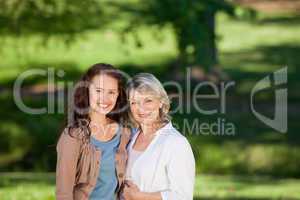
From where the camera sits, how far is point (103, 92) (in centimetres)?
460

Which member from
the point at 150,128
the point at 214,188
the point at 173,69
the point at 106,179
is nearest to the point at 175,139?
the point at 150,128

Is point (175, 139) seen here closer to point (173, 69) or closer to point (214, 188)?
point (214, 188)

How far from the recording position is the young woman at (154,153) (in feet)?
14.1

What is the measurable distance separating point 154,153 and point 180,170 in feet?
0.62

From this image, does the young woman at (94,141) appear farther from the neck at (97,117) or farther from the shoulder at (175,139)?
the shoulder at (175,139)

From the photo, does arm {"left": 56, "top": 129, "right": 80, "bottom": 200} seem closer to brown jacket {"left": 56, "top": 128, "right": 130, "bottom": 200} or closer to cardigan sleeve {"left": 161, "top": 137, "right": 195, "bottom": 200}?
brown jacket {"left": 56, "top": 128, "right": 130, "bottom": 200}

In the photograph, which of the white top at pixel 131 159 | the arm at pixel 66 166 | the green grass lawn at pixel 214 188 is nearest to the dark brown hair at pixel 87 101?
the arm at pixel 66 166

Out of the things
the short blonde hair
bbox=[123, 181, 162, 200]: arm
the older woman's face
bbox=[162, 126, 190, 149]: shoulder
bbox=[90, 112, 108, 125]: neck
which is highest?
the short blonde hair

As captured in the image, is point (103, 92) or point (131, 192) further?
point (103, 92)

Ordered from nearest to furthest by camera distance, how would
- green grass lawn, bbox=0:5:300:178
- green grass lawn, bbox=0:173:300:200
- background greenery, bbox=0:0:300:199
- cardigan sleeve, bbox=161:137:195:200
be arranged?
A: cardigan sleeve, bbox=161:137:195:200
green grass lawn, bbox=0:173:300:200
background greenery, bbox=0:0:300:199
green grass lawn, bbox=0:5:300:178

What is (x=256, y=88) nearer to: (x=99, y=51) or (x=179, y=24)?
(x=99, y=51)

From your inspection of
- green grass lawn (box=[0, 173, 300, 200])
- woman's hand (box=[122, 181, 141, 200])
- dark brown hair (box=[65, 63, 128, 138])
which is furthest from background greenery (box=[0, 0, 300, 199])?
woman's hand (box=[122, 181, 141, 200])

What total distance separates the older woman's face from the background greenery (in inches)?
177

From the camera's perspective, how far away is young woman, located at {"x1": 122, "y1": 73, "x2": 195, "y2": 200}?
170 inches
